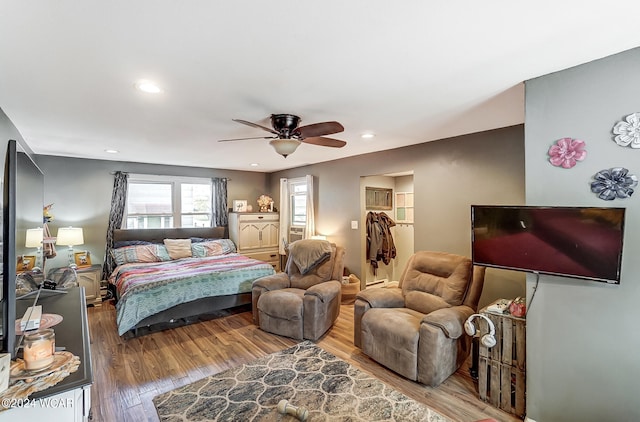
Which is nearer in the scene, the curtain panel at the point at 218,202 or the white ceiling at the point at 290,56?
the white ceiling at the point at 290,56

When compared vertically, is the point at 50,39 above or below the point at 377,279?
above

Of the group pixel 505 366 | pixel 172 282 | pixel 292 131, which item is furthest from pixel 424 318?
pixel 172 282

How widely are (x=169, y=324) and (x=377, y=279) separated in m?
3.44

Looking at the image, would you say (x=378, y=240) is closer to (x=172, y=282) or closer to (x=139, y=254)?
(x=172, y=282)

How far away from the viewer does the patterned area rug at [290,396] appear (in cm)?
221

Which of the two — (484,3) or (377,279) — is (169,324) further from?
(484,3)

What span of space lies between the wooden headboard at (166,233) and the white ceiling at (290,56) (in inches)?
102

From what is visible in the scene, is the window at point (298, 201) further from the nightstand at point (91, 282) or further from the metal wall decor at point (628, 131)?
the metal wall decor at point (628, 131)

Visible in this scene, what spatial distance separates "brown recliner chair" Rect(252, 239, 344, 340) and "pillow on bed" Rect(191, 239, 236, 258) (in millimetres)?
1879

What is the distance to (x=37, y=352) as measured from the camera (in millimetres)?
1249

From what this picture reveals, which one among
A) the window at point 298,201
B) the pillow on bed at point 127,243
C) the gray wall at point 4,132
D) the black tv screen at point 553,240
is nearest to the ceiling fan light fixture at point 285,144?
the black tv screen at point 553,240

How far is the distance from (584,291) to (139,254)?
5.41 m

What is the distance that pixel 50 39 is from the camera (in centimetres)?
150

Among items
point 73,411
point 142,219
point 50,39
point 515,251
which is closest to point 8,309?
point 73,411
